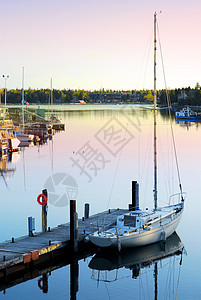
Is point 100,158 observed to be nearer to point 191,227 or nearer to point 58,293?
point 191,227

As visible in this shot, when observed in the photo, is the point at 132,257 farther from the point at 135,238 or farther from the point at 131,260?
the point at 135,238

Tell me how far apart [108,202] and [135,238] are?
12.0 m

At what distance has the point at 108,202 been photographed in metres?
35.5

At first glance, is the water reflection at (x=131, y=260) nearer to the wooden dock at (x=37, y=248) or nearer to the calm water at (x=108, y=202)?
the calm water at (x=108, y=202)

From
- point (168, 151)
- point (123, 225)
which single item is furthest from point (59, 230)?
point (168, 151)

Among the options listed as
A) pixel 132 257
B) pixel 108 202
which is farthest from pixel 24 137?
pixel 132 257

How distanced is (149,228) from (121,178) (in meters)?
21.6

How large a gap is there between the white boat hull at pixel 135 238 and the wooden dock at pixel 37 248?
1075 millimetres

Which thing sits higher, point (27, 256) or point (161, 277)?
point (27, 256)

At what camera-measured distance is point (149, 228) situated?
79.4 feet

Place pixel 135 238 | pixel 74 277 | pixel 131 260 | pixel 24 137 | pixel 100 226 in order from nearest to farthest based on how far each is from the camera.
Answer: pixel 74 277, pixel 131 260, pixel 135 238, pixel 100 226, pixel 24 137

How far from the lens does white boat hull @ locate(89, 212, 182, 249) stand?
905 inches

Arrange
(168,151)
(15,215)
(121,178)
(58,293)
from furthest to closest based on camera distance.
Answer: (168,151) < (121,178) < (15,215) < (58,293)

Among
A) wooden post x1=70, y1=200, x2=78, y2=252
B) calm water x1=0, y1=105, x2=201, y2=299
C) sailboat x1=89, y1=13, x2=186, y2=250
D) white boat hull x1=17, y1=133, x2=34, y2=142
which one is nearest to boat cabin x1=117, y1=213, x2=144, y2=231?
sailboat x1=89, y1=13, x2=186, y2=250
